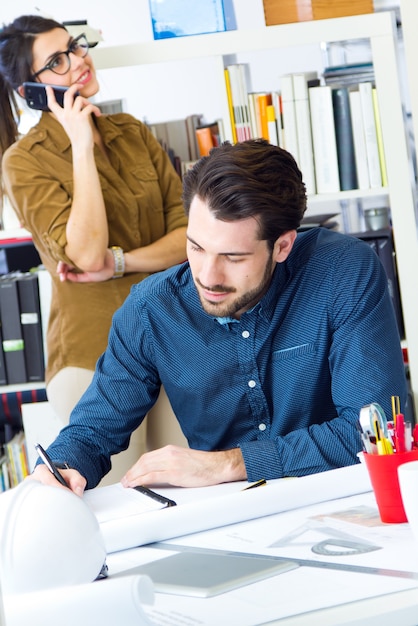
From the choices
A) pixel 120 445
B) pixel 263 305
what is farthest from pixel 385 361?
pixel 120 445

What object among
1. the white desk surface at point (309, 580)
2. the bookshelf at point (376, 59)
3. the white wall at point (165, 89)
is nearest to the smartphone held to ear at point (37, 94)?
the bookshelf at point (376, 59)

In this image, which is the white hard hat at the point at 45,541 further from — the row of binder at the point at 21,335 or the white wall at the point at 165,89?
the white wall at the point at 165,89

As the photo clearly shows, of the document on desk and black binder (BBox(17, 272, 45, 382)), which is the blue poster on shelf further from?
the document on desk

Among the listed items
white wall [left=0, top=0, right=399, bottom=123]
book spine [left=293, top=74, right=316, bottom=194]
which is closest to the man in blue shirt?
book spine [left=293, top=74, right=316, bottom=194]

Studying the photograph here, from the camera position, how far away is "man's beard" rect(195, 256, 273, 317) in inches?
64.9

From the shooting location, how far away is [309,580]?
1023mm

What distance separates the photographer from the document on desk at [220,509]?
4.12 ft

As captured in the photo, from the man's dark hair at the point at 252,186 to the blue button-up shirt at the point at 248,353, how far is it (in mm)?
132

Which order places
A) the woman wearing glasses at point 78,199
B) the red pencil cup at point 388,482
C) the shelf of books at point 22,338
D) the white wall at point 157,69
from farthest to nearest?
the white wall at point 157,69, the shelf of books at point 22,338, the woman wearing glasses at point 78,199, the red pencil cup at point 388,482

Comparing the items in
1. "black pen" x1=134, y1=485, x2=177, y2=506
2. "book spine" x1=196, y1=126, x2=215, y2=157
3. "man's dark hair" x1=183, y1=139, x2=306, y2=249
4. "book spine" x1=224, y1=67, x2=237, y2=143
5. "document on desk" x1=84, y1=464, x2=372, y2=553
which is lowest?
"black pen" x1=134, y1=485, x2=177, y2=506

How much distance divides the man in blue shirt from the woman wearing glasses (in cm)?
40

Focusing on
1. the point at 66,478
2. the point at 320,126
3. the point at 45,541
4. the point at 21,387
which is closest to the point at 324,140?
the point at 320,126

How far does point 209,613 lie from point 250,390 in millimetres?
785

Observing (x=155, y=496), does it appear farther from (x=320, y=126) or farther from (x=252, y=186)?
(x=320, y=126)
